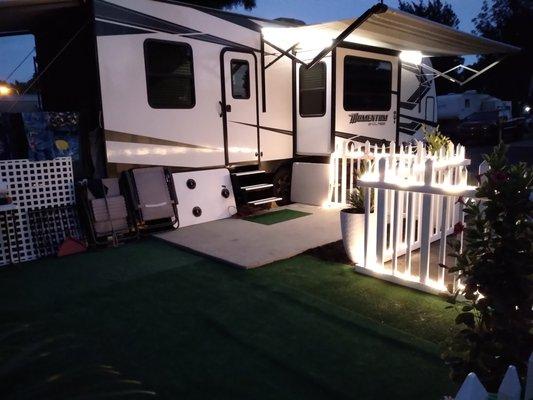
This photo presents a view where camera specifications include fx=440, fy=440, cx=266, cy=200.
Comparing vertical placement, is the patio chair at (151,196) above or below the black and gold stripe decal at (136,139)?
below

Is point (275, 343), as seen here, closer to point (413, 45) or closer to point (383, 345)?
point (383, 345)

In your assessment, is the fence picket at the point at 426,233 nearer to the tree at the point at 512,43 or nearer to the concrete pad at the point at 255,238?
the concrete pad at the point at 255,238

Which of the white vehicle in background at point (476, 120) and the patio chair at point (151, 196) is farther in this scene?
the white vehicle in background at point (476, 120)

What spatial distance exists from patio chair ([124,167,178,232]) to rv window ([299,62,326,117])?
2896mm

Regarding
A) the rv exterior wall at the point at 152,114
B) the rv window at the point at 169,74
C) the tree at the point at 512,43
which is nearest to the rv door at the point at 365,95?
the rv exterior wall at the point at 152,114

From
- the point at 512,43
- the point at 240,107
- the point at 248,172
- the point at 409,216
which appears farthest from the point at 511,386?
the point at 512,43

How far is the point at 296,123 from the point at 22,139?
4.27m

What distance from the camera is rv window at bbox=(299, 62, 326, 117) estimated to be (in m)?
7.36

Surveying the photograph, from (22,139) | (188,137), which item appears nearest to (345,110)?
(188,137)

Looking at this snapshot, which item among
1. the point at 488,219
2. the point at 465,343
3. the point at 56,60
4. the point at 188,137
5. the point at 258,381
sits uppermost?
the point at 56,60

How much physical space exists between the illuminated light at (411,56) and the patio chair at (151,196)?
5755mm

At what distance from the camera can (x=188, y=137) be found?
6.21 metres

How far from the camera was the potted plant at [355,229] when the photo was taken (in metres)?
4.41

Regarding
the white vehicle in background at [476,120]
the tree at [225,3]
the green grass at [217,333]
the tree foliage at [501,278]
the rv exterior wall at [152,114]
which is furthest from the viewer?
the white vehicle in background at [476,120]
